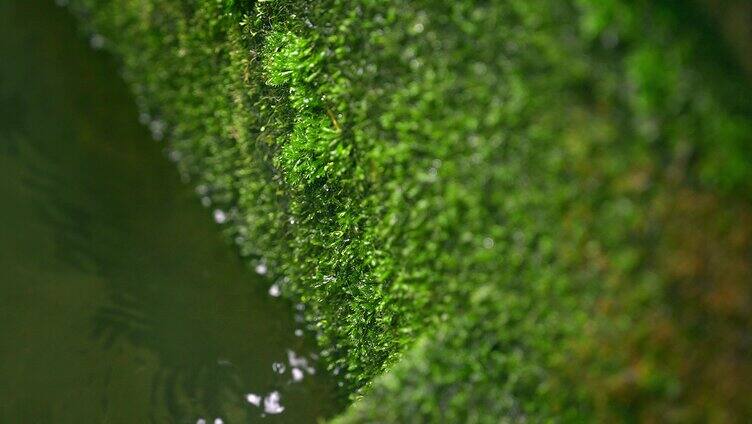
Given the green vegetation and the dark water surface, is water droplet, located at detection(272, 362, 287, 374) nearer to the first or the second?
the dark water surface

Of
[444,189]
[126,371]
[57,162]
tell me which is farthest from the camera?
[57,162]

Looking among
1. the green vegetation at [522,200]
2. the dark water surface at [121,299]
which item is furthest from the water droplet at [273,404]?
the green vegetation at [522,200]

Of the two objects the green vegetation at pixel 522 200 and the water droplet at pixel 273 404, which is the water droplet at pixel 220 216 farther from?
the water droplet at pixel 273 404

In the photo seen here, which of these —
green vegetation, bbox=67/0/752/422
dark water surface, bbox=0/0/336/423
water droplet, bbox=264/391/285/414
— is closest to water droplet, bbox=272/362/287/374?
dark water surface, bbox=0/0/336/423

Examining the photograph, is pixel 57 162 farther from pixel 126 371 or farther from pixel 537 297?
pixel 537 297

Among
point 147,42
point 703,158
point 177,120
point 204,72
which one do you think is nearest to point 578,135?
point 703,158

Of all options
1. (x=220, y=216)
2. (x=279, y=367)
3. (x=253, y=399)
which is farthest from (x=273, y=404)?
(x=220, y=216)

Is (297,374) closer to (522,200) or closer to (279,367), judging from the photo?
(279,367)
